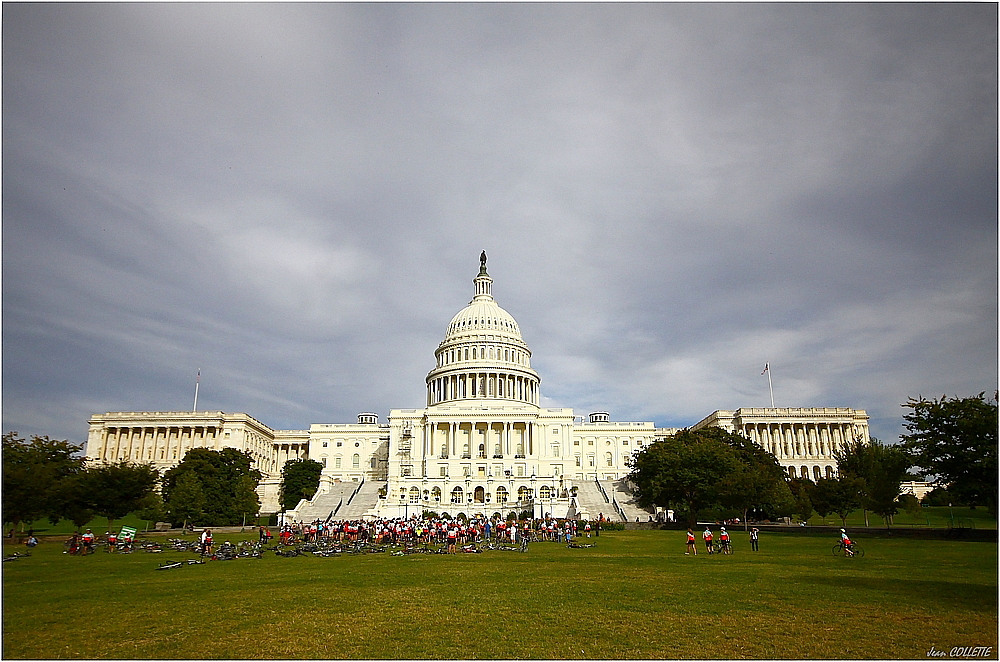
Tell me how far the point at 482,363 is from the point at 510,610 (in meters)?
114

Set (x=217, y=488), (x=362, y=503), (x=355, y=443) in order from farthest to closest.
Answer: (x=355, y=443) → (x=362, y=503) → (x=217, y=488)

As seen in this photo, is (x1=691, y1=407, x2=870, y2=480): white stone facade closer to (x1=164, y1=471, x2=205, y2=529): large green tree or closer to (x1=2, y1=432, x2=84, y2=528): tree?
(x1=164, y1=471, x2=205, y2=529): large green tree

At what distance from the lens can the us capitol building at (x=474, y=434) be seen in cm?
11569

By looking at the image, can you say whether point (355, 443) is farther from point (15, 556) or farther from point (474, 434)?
point (15, 556)

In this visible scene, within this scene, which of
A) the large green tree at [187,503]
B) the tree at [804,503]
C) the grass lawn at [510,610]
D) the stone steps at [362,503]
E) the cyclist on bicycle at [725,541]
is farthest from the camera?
the stone steps at [362,503]

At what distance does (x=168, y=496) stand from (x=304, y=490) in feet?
123

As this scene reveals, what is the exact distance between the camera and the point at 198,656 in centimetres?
1304

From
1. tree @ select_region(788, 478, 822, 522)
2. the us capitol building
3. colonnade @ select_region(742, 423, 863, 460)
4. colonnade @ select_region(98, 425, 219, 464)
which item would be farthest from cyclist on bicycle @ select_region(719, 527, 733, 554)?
colonnade @ select_region(98, 425, 219, 464)

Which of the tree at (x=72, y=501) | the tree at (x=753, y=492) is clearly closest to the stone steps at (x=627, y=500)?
the tree at (x=753, y=492)

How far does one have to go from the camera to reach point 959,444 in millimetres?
40156

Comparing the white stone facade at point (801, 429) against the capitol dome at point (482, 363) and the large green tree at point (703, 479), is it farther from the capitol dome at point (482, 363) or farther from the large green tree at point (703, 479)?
the large green tree at point (703, 479)

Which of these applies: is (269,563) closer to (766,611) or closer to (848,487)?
(766,611)

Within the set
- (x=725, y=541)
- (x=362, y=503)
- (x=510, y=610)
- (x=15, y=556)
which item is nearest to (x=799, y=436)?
(x=362, y=503)

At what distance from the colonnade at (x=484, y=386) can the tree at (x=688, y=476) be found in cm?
5900
